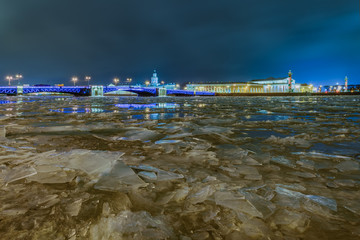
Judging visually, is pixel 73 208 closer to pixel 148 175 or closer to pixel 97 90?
pixel 148 175

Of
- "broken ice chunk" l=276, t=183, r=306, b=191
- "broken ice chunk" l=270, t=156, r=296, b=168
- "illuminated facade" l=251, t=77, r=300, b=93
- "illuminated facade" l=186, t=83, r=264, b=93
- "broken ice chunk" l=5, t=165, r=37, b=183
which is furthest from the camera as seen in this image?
"illuminated facade" l=186, t=83, r=264, b=93

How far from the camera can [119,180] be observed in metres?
1.61

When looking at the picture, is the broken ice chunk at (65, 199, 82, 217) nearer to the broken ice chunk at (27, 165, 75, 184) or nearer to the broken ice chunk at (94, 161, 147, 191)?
the broken ice chunk at (94, 161, 147, 191)

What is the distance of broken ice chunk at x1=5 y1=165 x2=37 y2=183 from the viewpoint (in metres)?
1.61

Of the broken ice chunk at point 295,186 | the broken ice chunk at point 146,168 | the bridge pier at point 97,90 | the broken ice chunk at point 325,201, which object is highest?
the bridge pier at point 97,90

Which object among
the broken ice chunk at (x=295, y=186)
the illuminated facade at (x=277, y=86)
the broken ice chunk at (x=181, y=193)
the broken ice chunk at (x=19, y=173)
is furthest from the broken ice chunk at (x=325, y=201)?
the illuminated facade at (x=277, y=86)

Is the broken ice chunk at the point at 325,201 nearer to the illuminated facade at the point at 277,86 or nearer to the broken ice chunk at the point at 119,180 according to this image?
the broken ice chunk at the point at 119,180

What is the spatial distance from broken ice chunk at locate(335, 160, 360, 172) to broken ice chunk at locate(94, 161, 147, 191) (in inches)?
70.7

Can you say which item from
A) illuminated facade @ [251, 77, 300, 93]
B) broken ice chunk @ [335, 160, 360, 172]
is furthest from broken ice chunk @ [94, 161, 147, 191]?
illuminated facade @ [251, 77, 300, 93]

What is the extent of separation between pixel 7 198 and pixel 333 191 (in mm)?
2206

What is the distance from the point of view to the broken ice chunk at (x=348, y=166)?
6.15ft

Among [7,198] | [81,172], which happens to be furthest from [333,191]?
[7,198]

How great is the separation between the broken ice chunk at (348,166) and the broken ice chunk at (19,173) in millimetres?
2709

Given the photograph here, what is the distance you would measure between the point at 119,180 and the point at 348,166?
2.10 metres
